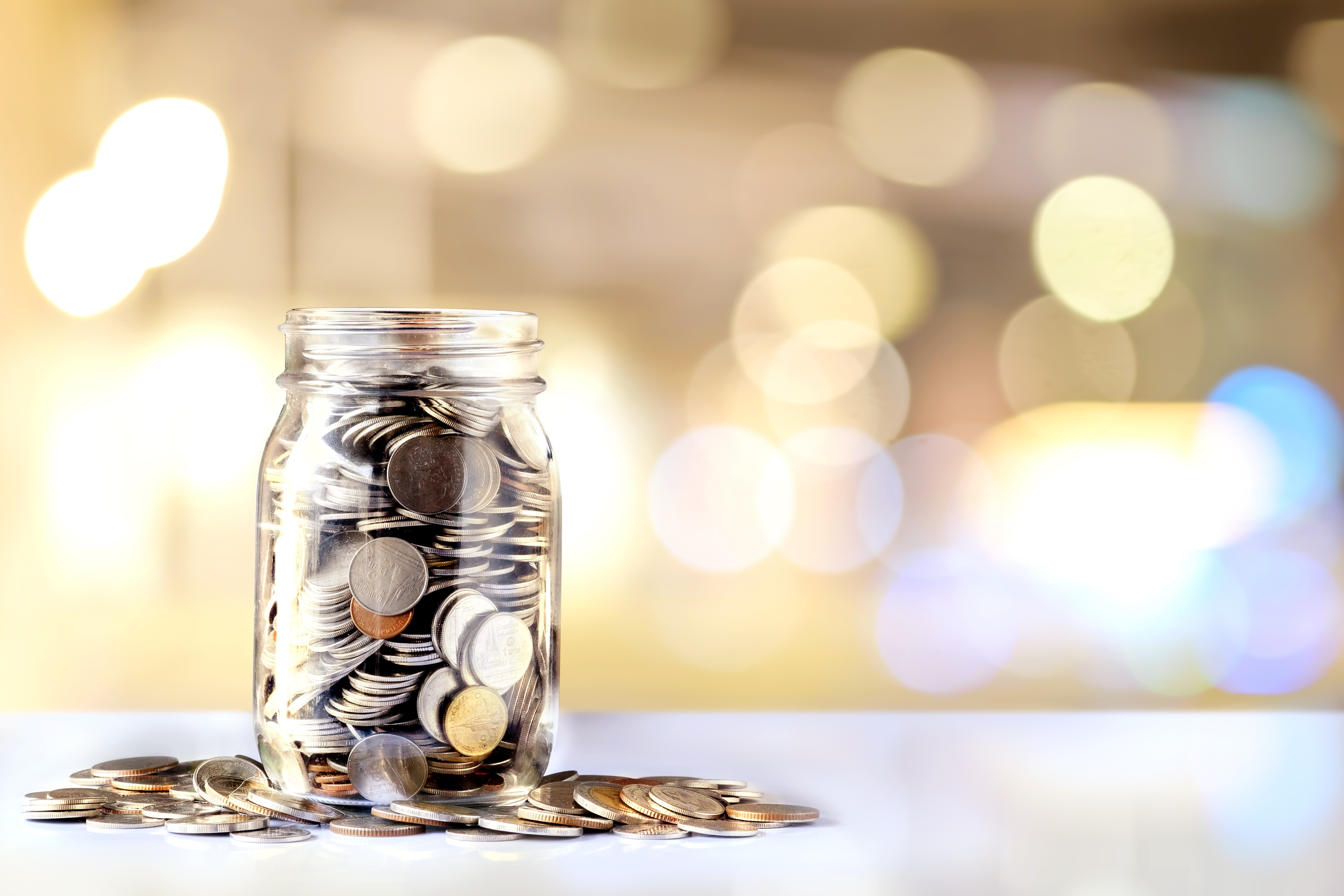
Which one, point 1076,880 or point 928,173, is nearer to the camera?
point 1076,880

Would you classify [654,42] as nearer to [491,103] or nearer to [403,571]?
[491,103]

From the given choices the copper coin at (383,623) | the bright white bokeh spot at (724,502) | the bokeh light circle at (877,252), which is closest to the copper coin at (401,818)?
the copper coin at (383,623)

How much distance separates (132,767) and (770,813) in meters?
0.46

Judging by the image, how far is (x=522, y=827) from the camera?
0.78 m

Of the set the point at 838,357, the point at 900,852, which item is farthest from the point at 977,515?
the point at 900,852

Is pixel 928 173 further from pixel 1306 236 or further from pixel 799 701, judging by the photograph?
pixel 799 701

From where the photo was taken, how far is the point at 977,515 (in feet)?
5.45

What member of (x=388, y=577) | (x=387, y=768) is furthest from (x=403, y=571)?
(x=387, y=768)

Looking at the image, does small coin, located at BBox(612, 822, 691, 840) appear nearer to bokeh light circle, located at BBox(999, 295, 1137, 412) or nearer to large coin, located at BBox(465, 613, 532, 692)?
large coin, located at BBox(465, 613, 532, 692)

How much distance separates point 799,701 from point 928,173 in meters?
0.69

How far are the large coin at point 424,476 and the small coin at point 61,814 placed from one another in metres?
0.28

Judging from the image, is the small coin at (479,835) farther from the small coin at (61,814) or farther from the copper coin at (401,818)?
the small coin at (61,814)

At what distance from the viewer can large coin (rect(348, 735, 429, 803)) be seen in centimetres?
77

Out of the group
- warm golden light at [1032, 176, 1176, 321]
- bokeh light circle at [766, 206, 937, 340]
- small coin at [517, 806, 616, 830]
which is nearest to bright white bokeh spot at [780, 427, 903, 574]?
bokeh light circle at [766, 206, 937, 340]
